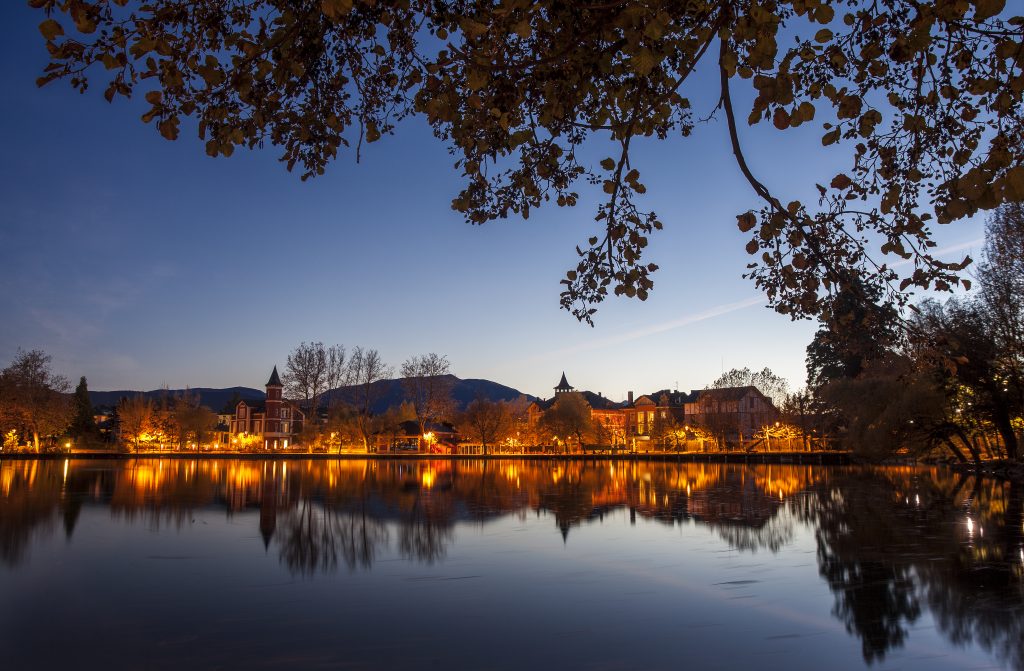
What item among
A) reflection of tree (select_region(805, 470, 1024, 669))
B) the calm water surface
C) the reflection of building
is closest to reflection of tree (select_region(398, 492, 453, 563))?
the calm water surface

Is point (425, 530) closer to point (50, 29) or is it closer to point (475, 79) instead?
point (475, 79)

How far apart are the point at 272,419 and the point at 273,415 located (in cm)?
59

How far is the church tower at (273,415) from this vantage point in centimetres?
9738

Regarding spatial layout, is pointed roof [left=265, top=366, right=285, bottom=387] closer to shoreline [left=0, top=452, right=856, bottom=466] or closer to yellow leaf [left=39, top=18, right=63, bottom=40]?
shoreline [left=0, top=452, right=856, bottom=466]

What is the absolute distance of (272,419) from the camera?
A: 98.4m

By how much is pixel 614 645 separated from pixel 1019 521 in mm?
14790

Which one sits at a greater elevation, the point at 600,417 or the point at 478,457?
the point at 600,417

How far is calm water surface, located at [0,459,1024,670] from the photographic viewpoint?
7645mm

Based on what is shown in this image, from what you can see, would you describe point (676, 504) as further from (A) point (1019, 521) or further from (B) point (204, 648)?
(B) point (204, 648)

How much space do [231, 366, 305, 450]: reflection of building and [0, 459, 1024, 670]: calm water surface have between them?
78361 mm

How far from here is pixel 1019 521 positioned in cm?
1712

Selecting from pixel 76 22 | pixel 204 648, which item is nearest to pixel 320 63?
pixel 76 22

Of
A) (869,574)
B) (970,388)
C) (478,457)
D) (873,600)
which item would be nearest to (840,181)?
(873,600)

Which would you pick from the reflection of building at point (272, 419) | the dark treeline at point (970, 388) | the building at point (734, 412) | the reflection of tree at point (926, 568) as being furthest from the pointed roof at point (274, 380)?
the reflection of tree at point (926, 568)
